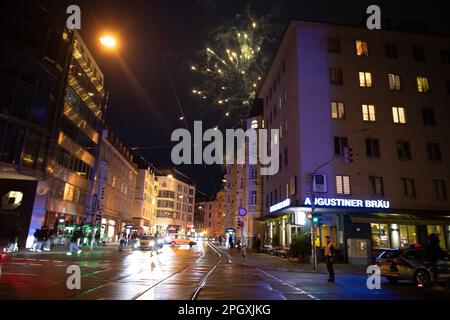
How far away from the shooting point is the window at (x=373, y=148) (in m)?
30.4

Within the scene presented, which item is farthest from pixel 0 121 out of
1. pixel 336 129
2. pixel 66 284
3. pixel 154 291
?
pixel 336 129

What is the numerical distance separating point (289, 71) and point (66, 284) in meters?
28.7

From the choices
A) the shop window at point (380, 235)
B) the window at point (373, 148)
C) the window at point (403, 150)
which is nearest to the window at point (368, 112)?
the window at point (373, 148)

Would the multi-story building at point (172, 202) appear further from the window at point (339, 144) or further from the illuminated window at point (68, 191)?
the window at point (339, 144)

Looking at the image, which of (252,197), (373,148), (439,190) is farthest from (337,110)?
(252,197)

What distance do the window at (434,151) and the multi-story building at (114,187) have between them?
132 ft

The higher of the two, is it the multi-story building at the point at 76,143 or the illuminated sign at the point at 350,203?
the multi-story building at the point at 76,143

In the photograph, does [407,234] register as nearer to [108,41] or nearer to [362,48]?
[362,48]

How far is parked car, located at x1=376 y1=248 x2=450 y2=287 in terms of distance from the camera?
14.4m

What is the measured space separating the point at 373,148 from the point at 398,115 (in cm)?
432

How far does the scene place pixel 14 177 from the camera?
3091 centimetres

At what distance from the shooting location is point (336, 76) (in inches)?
1254

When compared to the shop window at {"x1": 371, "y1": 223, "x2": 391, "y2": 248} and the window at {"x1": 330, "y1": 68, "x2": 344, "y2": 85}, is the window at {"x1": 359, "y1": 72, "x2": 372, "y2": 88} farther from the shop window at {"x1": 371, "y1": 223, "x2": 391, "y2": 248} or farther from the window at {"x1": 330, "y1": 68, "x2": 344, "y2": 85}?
the shop window at {"x1": 371, "y1": 223, "x2": 391, "y2": 248}

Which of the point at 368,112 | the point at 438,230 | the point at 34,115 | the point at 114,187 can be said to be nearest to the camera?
the point at 438,230
